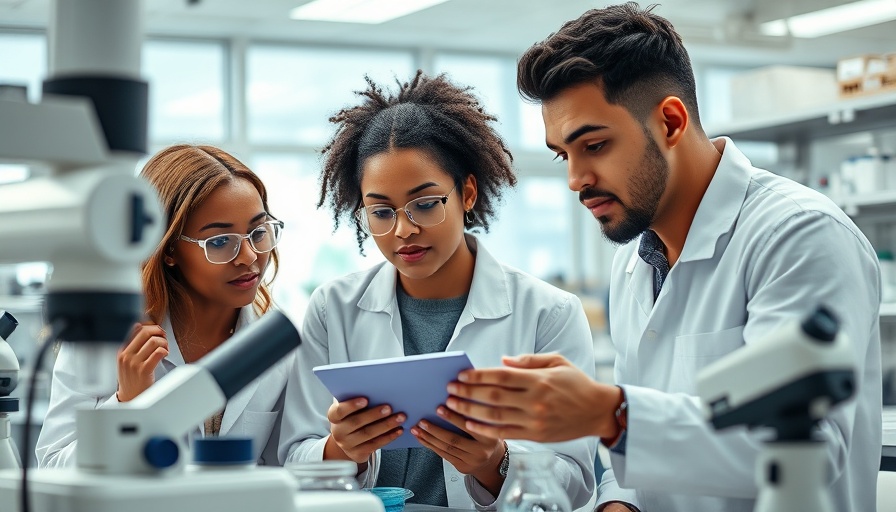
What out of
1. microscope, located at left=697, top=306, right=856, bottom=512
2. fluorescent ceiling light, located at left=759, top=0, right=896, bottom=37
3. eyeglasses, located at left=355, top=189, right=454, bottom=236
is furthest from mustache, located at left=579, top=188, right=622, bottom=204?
fluorescent ceiling light, located at left=759, top=0, right=896, bottom=37

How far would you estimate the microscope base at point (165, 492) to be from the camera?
871mm

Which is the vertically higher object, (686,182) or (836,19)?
(836,19)

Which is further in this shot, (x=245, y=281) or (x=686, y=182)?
(x=245, y=281)

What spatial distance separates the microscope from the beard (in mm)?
1006

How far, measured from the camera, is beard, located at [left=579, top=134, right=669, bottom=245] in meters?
1.81

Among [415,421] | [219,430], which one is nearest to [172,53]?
[219,430]

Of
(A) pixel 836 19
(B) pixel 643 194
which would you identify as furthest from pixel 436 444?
(A) pixel 836 19

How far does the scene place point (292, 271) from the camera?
7.35 metres

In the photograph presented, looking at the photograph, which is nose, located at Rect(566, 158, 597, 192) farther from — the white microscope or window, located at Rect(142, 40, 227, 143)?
window, located at Rect(142, 40, 227, 143)

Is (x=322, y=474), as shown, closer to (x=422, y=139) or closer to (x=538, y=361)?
(x=538, y=361)

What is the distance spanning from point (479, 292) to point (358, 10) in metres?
4.71

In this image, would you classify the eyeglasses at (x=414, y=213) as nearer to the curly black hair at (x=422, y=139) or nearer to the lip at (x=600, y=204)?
the curly black hair at (x=422, y=139)

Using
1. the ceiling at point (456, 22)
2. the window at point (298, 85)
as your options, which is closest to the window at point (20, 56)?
the ceiling at point (456, 22)

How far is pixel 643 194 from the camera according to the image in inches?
71.6
